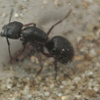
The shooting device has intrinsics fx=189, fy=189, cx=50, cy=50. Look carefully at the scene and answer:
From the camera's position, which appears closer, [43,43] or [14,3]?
[43,43]

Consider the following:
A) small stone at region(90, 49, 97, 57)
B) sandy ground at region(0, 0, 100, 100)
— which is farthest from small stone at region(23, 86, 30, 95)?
small stone at region(90, 49, 97, 57)

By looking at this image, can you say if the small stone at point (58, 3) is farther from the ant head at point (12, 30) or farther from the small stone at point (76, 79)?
the small stone at point (76, 79)

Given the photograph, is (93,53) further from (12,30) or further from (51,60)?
(12,30)

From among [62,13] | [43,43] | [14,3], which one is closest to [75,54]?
[43,43]

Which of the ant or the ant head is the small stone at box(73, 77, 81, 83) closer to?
the ant

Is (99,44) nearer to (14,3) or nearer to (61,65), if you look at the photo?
(61,65)

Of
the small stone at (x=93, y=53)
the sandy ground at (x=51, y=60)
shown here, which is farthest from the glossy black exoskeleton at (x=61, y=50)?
the small stone at (x=93, y=53)

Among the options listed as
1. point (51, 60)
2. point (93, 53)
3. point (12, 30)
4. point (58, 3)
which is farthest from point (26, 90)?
point (58, 3)

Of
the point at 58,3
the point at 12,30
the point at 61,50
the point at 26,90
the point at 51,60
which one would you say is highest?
the point at 58,3
